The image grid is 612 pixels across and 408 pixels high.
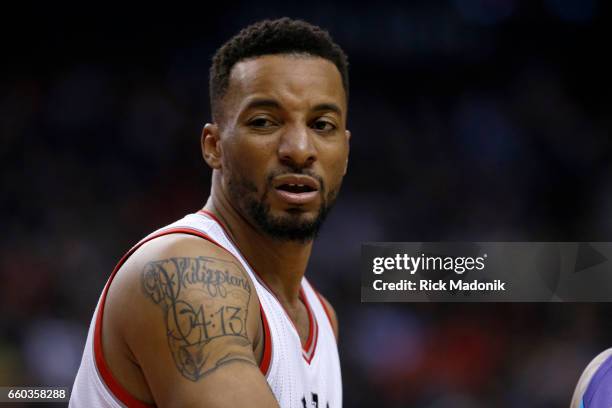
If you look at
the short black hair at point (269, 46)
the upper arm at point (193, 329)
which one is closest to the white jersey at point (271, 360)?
the upper arm at point (193, 329)

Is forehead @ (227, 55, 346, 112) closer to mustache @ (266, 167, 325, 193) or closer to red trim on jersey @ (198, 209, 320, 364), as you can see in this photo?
mustache @ (266, 167, 325, 193)

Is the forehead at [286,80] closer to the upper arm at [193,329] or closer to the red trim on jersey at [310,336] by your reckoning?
the upper arm at [193,329]

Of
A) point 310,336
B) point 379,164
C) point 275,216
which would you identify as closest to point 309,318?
point 310,336

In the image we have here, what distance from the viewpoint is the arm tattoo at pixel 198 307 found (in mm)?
1278

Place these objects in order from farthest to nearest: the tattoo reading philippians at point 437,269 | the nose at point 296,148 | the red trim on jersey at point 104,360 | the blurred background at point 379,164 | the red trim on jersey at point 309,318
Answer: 1. the blurred background at point 379,164
2. the tattoo reading philippians at point 437,269
3. the red trim on jersey at point 309,318
4. the nose at point 296,148
5. the red trim on jersey at point 104,360

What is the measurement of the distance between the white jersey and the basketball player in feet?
2.25

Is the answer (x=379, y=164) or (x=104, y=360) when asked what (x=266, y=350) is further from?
(x=379, y=164)

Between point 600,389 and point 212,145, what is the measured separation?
1243mm

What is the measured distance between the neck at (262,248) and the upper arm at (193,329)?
13.6 inches

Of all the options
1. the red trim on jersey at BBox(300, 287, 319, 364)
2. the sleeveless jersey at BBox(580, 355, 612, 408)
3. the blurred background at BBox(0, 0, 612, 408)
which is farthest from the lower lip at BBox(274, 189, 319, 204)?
the blurred background at BBox(0, 0, 612, 408)

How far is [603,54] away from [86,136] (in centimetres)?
266

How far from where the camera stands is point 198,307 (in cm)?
132

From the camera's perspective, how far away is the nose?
1.66 metres

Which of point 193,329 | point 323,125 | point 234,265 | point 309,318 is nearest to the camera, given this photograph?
point 193,329
